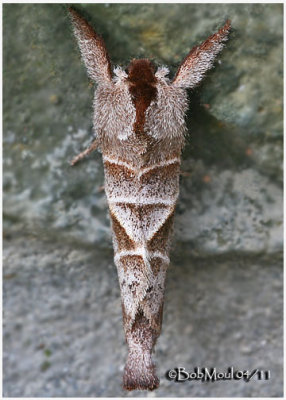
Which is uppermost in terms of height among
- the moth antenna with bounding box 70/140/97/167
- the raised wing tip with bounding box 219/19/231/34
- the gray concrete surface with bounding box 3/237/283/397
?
the raised wing tip with bounding box 219/19/231/34

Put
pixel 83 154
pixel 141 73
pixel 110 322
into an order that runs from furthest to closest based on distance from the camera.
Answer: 1. pixel 110 322
2. pixel 83 154
3. pixel 141 73

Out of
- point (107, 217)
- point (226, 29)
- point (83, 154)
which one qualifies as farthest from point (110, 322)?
point (226, 29)

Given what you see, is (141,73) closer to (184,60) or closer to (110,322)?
(184,60)

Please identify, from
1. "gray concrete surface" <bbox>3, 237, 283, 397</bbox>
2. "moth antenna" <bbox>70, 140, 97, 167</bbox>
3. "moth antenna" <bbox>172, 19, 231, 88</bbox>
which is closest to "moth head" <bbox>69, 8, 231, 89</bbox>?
"moth antenna" <bbox>172, 19, 231, 88</bbox>

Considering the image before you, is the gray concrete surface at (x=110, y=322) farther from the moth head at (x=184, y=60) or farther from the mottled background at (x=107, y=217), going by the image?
the moth head at (x=184, y=60)

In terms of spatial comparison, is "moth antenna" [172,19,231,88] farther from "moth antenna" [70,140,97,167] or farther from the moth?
"moth antenna" [70,140,97,167]

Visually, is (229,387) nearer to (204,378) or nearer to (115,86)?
(204,378)

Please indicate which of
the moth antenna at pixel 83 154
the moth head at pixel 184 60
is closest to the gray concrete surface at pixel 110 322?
the moth antenna at pixel 83 154
